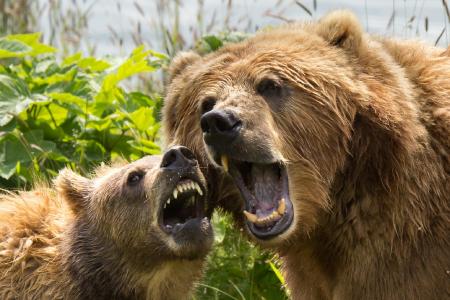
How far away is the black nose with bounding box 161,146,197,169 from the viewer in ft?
18.4

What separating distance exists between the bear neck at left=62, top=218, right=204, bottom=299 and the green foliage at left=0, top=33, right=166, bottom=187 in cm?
105

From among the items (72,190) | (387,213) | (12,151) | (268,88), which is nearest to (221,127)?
(268,88)

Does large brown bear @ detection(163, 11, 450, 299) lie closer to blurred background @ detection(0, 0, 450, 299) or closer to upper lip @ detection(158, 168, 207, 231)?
upper lip @ detection(158, 168, 207, 231)

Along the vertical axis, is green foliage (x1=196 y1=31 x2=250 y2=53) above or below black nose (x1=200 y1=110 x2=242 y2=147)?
below

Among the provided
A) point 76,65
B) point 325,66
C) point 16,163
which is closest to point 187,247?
point 325,66

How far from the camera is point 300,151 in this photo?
5508 millimetres

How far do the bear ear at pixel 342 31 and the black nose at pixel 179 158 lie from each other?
0.97 metres

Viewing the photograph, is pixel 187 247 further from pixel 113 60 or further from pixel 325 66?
pixel 113 60

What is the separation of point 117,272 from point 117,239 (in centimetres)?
18

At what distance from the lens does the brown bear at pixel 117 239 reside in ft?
18.9

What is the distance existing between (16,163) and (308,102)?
243 cm

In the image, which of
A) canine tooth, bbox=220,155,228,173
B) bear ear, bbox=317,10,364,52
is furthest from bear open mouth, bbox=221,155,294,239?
bear ear, bbox=317,10,364,52

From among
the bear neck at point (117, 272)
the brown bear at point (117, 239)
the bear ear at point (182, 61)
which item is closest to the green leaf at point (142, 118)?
the brown bear at point (117, 239)

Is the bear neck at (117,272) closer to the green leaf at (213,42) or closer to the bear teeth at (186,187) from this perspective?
the bear teeth at (186,187)
